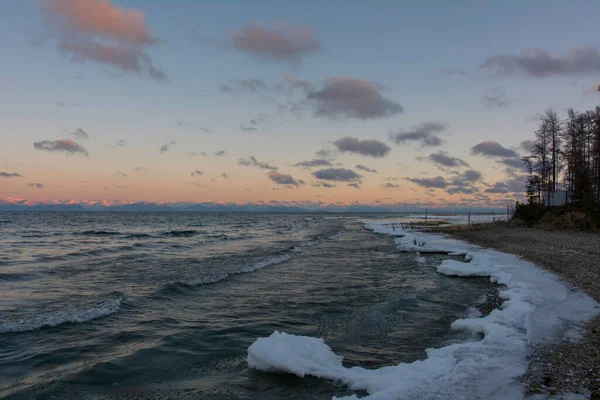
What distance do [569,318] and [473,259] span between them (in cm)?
1376

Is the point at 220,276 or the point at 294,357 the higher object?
the point at 294,357

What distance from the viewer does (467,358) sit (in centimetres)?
770

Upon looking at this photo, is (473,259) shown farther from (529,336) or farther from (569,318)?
(529,336)

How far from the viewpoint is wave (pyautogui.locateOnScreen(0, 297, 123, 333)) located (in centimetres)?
1036

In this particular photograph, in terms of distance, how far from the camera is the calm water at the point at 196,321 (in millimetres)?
7273

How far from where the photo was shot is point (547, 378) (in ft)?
21.2

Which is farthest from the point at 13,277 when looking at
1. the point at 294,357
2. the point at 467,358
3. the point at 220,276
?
the point at 467,358

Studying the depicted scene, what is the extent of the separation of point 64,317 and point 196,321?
154 inches

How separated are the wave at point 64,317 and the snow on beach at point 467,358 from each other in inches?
253

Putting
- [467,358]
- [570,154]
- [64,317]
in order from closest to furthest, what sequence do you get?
[467,358] < [64,317] < [570,154]

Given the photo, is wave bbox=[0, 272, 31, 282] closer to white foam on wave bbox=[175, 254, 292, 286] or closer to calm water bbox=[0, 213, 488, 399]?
calm water bbox=[0, 213, 488, 399]

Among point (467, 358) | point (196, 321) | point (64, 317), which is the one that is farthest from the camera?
point (196, 321)

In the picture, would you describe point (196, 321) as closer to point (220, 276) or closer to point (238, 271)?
point (220, 276)

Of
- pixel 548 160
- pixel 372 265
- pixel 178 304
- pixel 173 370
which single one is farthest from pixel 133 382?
pixel 548 160
